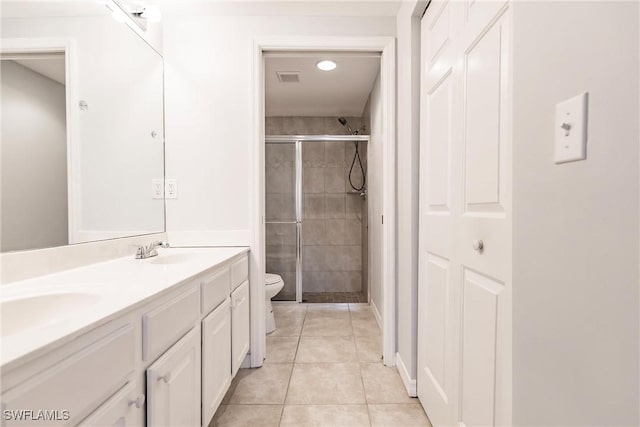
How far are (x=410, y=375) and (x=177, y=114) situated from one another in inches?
83.9

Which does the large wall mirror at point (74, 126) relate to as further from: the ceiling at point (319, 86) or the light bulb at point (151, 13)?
the ceiling at point (319, 86)

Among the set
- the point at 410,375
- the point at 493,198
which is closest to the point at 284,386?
the point at 410,375

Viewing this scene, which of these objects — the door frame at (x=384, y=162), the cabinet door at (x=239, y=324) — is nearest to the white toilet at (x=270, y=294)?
the door frame at (x=384, y=162)

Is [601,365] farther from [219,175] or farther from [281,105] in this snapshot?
[281,105]

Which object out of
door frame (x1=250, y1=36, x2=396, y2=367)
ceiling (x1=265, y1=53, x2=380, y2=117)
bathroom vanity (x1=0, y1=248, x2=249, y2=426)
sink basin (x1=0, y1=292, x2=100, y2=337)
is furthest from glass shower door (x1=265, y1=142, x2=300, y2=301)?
sink basin (x1=0, y1=292, x2=100, y2=337)

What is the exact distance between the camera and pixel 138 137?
1692 millimetres

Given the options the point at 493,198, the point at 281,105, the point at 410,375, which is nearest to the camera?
the point at 493,198

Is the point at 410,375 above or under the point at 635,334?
under

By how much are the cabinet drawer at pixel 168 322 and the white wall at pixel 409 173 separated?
1110mm

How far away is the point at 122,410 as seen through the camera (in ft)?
2.39

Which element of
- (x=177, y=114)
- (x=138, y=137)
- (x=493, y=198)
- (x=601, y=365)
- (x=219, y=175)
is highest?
(x=177, y=114)

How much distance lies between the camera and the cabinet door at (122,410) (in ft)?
2.11

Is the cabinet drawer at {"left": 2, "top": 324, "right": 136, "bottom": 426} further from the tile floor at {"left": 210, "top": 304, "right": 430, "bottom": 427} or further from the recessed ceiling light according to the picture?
the recessed ceiling light

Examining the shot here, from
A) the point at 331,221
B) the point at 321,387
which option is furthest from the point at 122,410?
the point at 331,221
